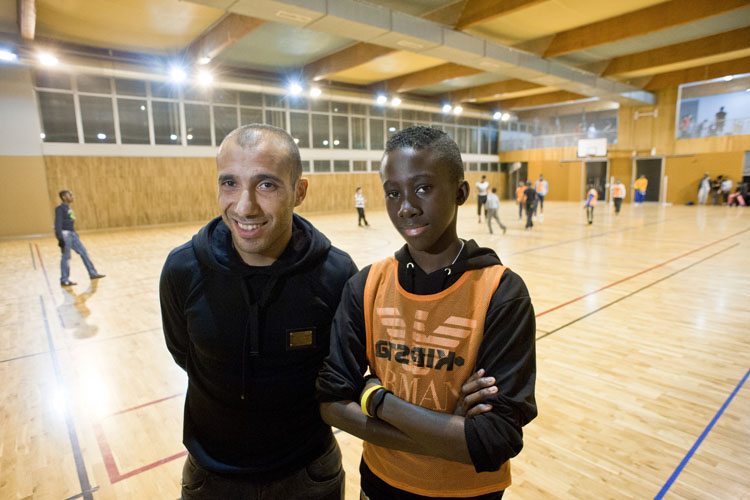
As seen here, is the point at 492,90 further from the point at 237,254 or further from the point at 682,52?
the point at 237,254

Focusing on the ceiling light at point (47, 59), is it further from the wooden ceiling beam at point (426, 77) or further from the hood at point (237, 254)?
the hood at point (237, 254)

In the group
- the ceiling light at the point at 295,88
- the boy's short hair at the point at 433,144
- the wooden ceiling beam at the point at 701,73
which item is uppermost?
the wooden ceiling beam at the point at 701,73

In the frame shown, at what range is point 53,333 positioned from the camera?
5512 mm

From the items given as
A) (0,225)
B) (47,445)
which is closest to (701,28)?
(47,445)

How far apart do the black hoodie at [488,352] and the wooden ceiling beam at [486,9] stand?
10.4m

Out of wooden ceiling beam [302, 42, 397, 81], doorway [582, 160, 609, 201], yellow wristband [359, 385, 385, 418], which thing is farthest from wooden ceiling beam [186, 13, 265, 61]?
doorway [582, 160, 609, 201]

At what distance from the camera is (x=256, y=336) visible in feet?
4.52

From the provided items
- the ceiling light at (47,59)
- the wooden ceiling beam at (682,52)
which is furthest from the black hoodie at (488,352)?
the wooden ceiling beam at (682,52)

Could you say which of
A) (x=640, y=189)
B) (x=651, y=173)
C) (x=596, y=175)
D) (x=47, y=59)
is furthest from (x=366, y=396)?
(x=596, y=175)

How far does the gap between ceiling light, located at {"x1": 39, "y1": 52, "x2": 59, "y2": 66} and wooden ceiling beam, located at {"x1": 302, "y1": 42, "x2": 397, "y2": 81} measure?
26.4 ft

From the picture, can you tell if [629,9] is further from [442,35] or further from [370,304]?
[370,304]

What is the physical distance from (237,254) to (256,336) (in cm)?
30

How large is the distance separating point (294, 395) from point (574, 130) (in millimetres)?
31718

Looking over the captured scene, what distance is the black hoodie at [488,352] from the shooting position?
111cm
